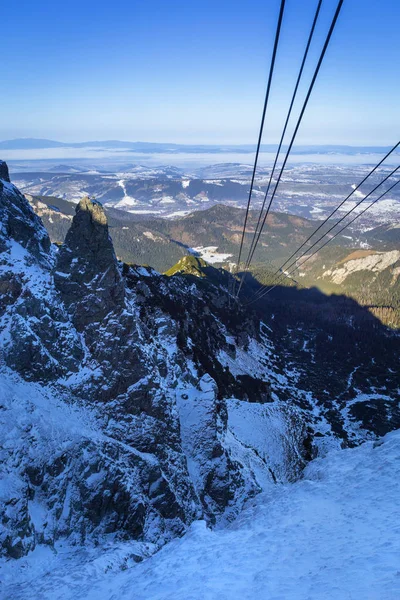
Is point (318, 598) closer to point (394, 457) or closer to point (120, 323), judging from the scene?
point (394, 457)

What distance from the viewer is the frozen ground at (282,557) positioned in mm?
15508

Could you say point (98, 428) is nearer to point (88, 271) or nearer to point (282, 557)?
point (88, 271)

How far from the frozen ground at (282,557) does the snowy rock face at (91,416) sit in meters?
3.59


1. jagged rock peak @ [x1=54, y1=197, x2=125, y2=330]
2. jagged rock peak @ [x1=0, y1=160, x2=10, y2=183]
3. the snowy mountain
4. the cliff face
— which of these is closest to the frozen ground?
the snowy mountain

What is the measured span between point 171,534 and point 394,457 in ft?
70.4

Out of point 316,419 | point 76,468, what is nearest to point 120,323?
point 76,468

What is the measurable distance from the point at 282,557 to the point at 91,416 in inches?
872

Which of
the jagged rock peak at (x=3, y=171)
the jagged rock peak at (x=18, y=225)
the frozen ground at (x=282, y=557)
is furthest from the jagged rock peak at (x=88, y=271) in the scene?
the frozen ground at (x=282, y=557)

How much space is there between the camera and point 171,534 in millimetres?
33906

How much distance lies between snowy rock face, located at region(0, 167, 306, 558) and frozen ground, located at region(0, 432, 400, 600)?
359 centimetres

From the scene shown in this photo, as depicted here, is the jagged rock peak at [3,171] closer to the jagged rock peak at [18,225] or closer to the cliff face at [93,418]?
the jagged rock peak at [18,225]

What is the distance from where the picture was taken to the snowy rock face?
2953 centimetres

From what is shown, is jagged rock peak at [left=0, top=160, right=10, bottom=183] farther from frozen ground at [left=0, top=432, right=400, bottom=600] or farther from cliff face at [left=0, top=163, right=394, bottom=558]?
frozen ground at [left=0, top=432, right=400, bottom=600]

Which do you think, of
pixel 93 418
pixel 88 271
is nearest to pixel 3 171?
pixel 88 271
